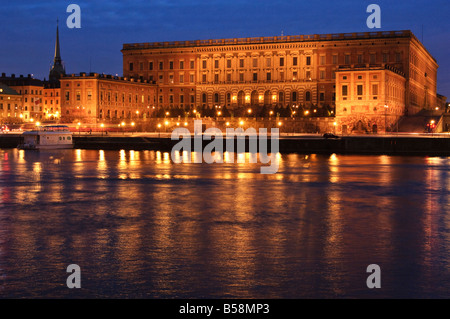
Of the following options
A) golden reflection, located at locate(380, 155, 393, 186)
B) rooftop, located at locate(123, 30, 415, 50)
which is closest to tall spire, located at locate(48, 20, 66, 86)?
rooftop, located at locate(123, 30, 415, 50)

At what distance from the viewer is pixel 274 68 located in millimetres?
122000

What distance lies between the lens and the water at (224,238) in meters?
11.9

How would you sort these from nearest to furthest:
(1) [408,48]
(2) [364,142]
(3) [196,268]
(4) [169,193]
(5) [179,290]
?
1. (5) [179,290]
2. (3) [196,268]
3. (4) [169,193]
4. (2) [364,142]
5. (1) [408,48]

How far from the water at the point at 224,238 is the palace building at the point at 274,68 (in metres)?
76.5

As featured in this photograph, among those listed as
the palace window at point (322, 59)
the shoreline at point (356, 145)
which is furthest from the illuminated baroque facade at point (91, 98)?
the shoreline at point (356, 145)

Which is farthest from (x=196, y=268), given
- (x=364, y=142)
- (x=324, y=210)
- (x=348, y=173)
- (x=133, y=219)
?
(x=364, y=142)

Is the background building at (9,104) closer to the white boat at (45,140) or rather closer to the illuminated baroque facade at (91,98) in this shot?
the illuminated baroque facade at (91,98)

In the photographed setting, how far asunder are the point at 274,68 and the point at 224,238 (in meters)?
108

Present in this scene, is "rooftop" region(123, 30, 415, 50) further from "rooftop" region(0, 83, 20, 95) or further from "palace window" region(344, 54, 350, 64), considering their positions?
"rooftop" region(0, 83, 20, 95)

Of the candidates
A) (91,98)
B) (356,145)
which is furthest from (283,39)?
(356,145)

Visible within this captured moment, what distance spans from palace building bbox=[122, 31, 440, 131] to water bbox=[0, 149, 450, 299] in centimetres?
7646

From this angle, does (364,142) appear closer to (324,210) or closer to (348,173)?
(348,173)
